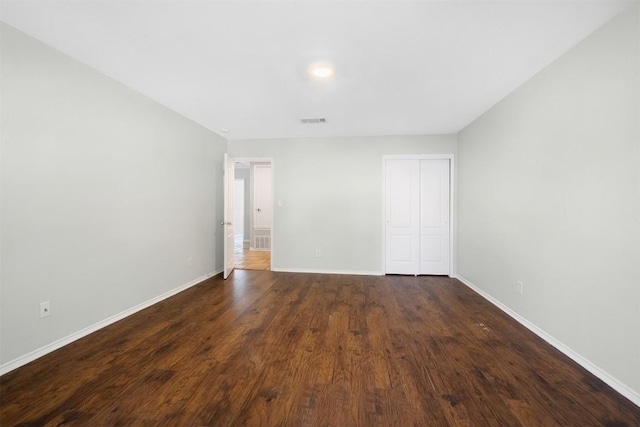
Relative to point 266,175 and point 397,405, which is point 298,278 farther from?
point 266,175

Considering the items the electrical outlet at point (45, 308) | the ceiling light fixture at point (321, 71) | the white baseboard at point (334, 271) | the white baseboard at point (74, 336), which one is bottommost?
the white baseboard at point (74, 336)

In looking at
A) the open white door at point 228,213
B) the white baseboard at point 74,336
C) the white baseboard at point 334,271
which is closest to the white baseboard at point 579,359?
the white baseboard at point 334,271

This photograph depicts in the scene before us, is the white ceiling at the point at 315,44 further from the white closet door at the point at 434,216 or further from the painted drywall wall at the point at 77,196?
the white closet door at the point at 434,216

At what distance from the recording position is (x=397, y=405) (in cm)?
148

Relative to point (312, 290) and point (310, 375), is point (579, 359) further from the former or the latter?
point (312, 290)

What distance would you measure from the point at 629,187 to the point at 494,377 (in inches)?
60.0

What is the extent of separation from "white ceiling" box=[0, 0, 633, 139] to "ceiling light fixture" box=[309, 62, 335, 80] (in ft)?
0.26

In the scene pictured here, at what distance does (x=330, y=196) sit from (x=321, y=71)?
2415 millimetres

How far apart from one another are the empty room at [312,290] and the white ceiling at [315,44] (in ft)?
0.06

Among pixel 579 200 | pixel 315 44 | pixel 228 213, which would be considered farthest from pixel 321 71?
pixel 228 213

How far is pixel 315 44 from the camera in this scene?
1.93 m

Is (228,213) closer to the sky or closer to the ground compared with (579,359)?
closer to the sky

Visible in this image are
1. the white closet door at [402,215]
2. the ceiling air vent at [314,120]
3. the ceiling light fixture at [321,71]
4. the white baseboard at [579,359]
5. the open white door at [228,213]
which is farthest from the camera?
the white closet door at [402,215]

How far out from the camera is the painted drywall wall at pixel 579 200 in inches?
62.0
